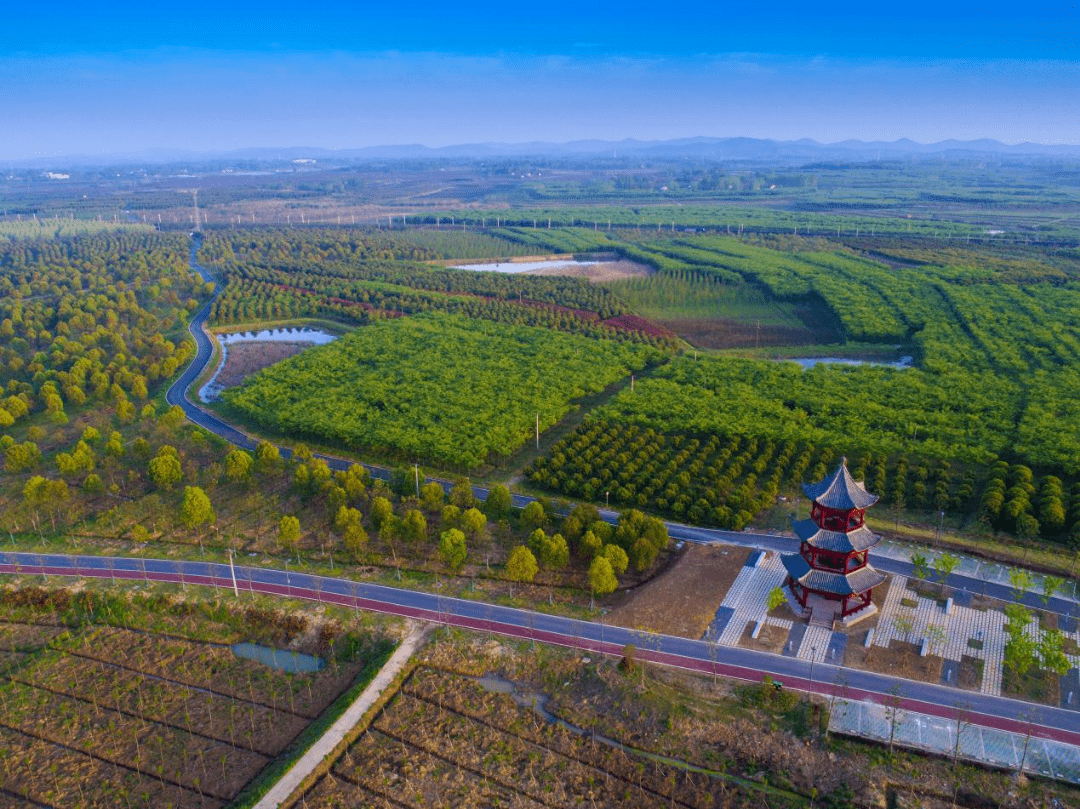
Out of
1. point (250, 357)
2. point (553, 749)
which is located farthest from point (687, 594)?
point (250, 357)

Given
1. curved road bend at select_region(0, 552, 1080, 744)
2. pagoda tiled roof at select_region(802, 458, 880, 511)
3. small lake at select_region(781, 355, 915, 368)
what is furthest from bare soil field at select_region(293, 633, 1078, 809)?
small lake at select_region(781, 355, 915, 368)

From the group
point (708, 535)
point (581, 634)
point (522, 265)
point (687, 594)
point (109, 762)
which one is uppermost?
point (522, 265)

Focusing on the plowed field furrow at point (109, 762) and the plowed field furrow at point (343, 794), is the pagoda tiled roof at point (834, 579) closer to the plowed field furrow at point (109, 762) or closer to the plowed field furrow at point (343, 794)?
the plowed field furrow at point (343, 794)

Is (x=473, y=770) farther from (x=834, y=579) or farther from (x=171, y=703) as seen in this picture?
(x=834, y=579)

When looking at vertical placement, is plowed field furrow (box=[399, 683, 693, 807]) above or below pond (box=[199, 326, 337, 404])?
below

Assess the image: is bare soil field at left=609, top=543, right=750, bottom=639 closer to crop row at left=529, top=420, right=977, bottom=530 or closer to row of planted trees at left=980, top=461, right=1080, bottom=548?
crop row at left=529, top=420, right=977, bottom=530

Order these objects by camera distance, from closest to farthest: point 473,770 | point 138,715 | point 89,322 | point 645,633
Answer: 1. point 473,770
2. point 138,715
3. point 645,633
4. point 89,322
